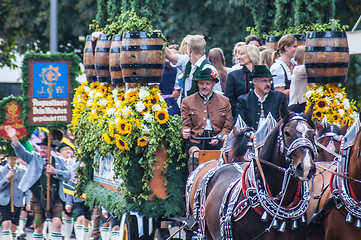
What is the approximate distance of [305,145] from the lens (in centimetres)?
613

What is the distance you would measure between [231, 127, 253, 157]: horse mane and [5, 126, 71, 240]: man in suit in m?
6.11

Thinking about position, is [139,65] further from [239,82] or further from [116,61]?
[239,82]

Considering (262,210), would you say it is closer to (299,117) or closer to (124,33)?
(299,117)

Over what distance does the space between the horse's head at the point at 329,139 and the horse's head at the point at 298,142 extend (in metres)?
1.89

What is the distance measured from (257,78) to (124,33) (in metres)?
1.85

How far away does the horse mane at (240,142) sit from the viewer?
7.87 m

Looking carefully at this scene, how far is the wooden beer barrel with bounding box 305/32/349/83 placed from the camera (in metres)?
9.05

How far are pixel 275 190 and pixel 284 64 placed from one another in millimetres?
3983

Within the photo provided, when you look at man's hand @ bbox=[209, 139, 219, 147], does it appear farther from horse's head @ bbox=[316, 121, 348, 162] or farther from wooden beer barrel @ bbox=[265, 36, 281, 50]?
wooden beer barrel @ bbox=[265, 36, 281, 50]

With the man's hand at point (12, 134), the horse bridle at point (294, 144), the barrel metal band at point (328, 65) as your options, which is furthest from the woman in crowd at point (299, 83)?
the man's hand at point (12, 134)

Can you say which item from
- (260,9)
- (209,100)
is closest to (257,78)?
(209,100)

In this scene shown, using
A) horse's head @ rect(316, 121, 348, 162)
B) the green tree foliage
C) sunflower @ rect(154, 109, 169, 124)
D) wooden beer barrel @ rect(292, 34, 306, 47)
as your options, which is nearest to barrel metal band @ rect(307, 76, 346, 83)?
horse's head @ rect(316, 121, 348, 162)

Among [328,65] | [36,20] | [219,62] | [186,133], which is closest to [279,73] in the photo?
[219,62]

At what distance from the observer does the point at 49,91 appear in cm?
1362
